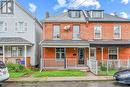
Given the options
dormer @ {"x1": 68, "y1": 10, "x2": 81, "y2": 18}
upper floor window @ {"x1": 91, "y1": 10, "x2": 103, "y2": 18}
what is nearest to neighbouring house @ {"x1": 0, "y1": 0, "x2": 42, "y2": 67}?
dormer @ {"x1": 68, "y1": 10, "x2": 81, "y2": 18}

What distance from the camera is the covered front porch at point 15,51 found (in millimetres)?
33103

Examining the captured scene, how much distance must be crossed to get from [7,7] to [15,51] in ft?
17.4

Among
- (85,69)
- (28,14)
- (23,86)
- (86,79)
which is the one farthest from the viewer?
(28,14)

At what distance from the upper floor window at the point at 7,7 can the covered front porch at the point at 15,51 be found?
11.0 feet

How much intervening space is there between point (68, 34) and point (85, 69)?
200 inches

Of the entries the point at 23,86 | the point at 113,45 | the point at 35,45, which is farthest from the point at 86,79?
the point at 35,45

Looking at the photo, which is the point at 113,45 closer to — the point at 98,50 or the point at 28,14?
the point at 98,50

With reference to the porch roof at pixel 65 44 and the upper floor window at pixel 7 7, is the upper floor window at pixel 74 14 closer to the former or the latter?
the porch roof at pixel 65 44

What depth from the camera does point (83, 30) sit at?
3491cm

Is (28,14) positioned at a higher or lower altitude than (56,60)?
higher

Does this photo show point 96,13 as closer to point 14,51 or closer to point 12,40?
point 12,40

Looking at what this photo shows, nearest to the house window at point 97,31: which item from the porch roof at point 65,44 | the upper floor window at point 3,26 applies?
the porch roof at point 65,44

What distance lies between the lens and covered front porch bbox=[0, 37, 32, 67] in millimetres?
33103

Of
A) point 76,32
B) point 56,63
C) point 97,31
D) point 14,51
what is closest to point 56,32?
point 76,32
